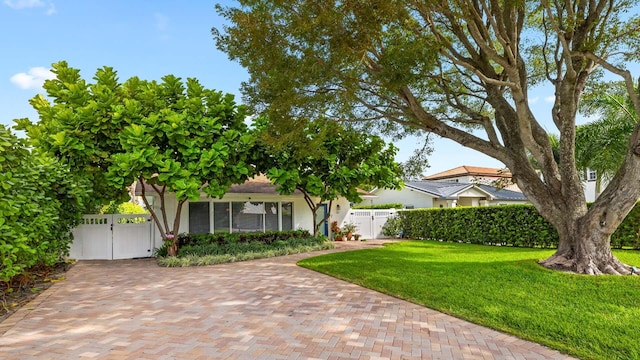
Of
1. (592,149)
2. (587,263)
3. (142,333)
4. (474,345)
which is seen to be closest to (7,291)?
(142,333)

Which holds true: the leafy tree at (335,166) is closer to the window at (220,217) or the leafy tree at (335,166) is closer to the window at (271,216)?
the window at (271,216)

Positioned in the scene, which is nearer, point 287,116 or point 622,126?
point 287,116

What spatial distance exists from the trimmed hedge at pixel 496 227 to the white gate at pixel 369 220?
1.54m

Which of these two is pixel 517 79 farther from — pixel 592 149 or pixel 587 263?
pixel 592 149

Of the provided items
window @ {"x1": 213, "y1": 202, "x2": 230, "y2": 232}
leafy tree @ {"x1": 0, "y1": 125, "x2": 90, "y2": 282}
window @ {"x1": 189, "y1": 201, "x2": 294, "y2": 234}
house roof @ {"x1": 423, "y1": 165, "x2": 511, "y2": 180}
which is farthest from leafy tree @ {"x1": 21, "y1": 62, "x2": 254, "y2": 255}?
house roof @ {"x1": 423, "y1": 165, "x2": 511, "y2": 180}

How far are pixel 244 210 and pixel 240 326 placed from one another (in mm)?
11399

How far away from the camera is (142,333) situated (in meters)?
5.14

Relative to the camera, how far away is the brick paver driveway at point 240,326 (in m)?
4.46

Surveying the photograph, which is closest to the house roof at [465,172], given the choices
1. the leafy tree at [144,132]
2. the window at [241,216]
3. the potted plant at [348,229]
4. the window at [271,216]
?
the potted plant at [348,229]

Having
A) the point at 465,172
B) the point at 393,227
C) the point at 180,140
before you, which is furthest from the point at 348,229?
the point at 465,172

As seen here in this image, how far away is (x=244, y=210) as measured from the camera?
54.4 feet

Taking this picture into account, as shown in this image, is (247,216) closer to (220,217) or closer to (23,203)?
(220,217)

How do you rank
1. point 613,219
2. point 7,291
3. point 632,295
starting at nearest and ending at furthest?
point 632,295 → point 7,291 → point 613,219

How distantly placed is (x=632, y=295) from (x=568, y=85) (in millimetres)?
5257
